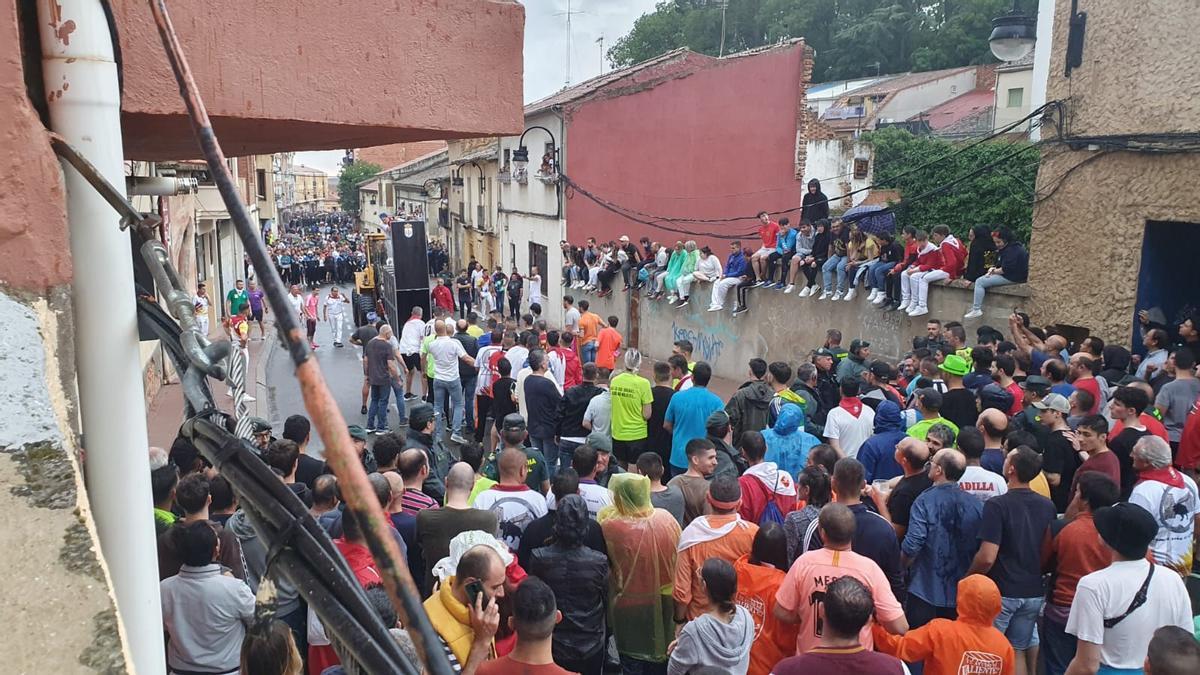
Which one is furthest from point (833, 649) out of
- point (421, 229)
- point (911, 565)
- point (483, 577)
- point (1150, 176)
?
point (421, 229)

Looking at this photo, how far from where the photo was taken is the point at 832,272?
45.4ft

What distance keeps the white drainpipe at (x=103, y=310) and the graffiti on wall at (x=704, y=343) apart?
47.9ft

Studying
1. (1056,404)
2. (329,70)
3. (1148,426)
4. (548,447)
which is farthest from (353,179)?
(329,70)

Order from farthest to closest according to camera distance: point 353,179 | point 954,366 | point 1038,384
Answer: point 353,179 → point 954,366 → point 1038,384

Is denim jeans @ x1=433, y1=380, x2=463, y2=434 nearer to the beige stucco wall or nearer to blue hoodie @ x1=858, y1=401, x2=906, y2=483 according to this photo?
blue hoodie @ x1=858, y1=401, x2=906, y2=483

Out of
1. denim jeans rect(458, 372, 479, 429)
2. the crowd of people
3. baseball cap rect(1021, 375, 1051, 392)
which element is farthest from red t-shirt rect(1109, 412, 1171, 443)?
denim jeans rect(458, 372, 479, 429)

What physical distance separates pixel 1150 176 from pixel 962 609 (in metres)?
7.68

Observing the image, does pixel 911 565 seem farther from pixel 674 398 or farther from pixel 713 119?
pixel 713 119

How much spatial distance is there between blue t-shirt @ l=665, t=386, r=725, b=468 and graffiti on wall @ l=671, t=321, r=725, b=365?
8.63m

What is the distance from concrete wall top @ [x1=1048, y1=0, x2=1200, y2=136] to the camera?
9031 mm

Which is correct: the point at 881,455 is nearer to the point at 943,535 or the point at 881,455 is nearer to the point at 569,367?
the point at 943,535

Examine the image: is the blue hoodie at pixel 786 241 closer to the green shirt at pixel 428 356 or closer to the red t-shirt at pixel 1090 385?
the green shirt at pixel 428 356

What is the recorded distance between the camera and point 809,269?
1432 cm

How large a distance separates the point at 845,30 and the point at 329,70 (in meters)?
49.2
